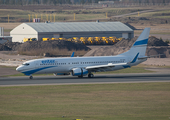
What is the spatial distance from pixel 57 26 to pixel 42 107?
3979 inches

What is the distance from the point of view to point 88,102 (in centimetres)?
3350

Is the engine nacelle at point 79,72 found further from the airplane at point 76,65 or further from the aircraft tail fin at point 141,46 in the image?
the aircraft tail fin at point 141,46

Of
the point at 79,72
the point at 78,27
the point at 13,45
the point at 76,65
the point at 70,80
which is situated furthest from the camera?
the point at 78,27

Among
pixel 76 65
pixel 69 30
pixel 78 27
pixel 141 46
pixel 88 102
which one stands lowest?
pixel 88 102

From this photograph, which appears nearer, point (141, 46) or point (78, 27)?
point (141, 46)

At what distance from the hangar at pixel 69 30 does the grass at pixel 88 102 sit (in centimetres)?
8196

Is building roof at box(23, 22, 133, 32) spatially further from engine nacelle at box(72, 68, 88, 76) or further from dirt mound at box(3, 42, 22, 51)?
engine nacelle at box(72, 68, 88, 76)

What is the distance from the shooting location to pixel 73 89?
140 feet

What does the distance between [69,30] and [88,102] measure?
320ft

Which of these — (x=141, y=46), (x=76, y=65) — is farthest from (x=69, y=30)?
(x=76, y=65)

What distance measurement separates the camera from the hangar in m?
125

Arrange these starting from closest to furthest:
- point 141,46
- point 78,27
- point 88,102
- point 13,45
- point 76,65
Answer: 1. point 88,102
2. point 76,65
3. point 141,46
4. point 13,45
5. point 78,27

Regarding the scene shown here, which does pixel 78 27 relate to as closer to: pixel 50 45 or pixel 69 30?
pixel 69 30

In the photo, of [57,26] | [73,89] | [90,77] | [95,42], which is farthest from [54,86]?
[57,26]
